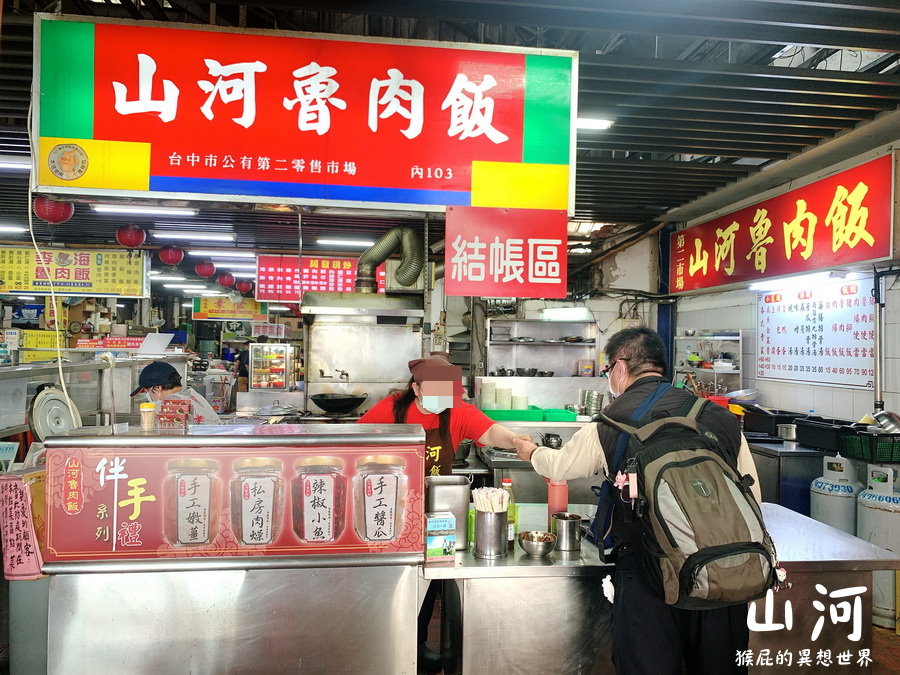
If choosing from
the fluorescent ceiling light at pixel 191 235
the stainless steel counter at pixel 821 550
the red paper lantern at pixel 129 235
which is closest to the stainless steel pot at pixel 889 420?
the stainless steel counter at pixel 821 550

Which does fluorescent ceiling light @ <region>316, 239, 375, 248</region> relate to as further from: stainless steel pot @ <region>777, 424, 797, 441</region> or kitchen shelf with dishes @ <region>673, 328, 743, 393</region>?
stainless steel pot @ <region>777, 424, 797, 441</region>

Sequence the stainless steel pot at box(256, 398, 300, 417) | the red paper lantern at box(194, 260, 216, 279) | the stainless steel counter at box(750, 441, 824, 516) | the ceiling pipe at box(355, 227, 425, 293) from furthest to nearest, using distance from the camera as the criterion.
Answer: the red paper lantern at box(194, 260, 216, 279)
the stainless steel pot at box(256, 398, 300, 417)
the ceiling pipe at box(355, 227, 425, 293)
the stainless steel counter at box(750, 441, 824, 516)

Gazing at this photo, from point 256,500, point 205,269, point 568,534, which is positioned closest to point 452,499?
point 568,534

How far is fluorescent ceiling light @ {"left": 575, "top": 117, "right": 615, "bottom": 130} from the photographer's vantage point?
521cm

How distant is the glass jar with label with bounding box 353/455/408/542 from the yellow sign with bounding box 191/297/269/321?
1566cm

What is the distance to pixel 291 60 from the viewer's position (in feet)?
8.65

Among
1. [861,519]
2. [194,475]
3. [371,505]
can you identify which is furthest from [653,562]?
[861,519]

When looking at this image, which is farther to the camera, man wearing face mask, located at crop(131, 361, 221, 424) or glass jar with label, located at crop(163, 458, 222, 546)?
man wearing face mask, located at crop(131, 361, 221, 424)

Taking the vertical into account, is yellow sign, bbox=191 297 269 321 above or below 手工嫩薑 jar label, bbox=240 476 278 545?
above

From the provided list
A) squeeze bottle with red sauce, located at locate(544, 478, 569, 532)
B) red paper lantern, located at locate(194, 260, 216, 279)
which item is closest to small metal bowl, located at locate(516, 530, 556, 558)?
squeeze bottle with red sauce, located at locate(544, 478, 569, 532)

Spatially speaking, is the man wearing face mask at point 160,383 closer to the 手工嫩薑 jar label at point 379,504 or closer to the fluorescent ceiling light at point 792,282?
the 手工嫩薑 jar label at point 379,504

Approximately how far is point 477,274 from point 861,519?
4.40 m

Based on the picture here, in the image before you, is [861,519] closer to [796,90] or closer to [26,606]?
[796,90]

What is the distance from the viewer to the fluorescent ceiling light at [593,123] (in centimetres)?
521
